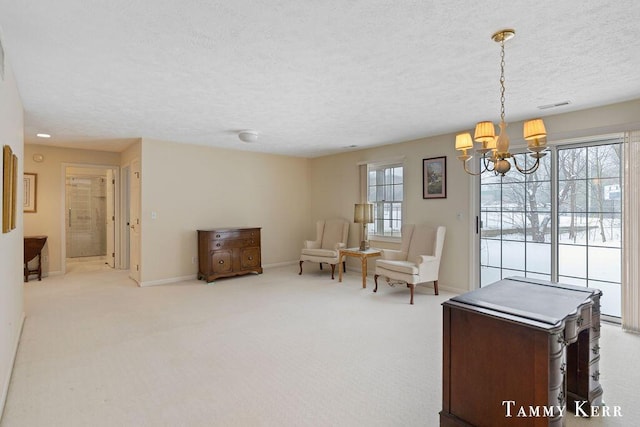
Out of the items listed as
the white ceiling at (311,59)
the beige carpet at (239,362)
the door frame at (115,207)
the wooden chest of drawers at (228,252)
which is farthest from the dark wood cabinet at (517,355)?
the door frame at (115,207)

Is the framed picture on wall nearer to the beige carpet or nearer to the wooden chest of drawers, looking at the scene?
the beige carpet

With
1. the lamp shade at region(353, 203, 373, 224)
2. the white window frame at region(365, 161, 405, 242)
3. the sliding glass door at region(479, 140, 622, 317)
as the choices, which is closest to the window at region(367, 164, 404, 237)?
the white window frame at region(365, 161, 405, 242)

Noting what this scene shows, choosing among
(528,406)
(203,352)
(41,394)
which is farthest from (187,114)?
(528,406)

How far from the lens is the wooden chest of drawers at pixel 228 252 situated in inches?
217

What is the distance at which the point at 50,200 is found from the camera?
5.97 metres

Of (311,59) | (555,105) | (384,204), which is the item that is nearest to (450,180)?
(384,204)

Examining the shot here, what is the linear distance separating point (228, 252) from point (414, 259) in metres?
3.00

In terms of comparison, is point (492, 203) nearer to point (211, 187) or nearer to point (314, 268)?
point (314, 268)

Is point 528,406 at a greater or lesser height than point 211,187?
lesser

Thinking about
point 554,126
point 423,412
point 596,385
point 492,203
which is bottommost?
point 423,412

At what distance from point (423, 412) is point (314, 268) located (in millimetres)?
4772

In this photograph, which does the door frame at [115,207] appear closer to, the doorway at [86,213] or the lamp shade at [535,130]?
the doorway at [86,213]

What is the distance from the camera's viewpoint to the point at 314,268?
6.77m

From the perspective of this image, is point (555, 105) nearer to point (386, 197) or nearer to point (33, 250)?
point (386, 197)
